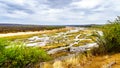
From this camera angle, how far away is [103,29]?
955 inches

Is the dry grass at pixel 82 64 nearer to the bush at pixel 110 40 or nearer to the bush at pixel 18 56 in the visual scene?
the bush at pixel 18 56

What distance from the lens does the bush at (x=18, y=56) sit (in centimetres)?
1745

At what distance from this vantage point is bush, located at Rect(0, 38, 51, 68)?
17453 millimetres

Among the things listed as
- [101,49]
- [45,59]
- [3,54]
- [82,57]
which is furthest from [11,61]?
[101,49]

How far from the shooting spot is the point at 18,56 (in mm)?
17766

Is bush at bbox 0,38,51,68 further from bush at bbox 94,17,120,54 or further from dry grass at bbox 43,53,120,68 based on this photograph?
bush at bbox 94,17,120,54

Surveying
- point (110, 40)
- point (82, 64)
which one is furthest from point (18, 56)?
point (110, 40)

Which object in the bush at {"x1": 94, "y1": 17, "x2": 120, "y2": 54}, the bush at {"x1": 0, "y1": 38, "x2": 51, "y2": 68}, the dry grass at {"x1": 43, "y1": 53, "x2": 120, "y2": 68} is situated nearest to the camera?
the bush at {"x1": 0, "y1": 38, "x2": 51, "y2": 68}

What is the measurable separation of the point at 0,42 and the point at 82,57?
6427 mm

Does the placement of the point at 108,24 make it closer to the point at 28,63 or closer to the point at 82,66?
the point at 82,66

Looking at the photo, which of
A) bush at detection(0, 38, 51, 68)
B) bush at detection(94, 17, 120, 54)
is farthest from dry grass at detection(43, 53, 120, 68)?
bush at detection(94, 17, 120, 54)

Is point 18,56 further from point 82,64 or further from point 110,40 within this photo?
point 110,40

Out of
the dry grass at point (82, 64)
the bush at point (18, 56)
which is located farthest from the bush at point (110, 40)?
the bush at point (18, 56)

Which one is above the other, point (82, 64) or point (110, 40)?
point (110, 40)
